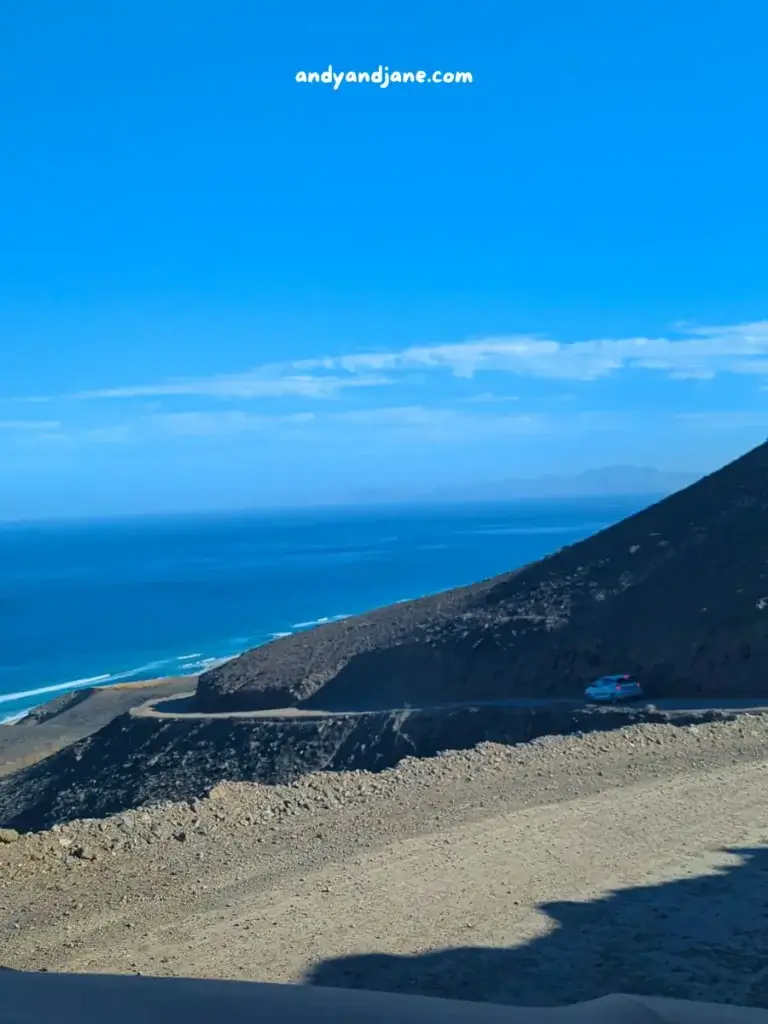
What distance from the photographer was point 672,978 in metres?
6.82

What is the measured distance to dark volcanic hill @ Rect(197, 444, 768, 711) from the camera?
28.3 m

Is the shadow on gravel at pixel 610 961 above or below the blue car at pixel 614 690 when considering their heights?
below

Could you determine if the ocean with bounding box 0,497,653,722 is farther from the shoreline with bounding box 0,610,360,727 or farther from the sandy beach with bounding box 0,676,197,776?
the sandy beach with bounding box 0,676,197,776

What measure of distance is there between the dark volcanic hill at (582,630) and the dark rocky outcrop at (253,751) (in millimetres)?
3479

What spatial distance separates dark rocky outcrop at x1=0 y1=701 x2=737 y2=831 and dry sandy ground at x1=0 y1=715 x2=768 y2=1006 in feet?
41.2

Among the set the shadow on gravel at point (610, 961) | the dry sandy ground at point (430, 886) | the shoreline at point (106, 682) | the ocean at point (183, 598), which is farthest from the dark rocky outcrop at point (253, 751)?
the ocean at point (183, 598)

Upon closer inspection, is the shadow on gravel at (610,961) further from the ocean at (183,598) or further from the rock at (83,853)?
the ocean at (183,598)

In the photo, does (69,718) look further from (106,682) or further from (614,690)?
(614,690)

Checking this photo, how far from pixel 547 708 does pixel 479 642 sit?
23.8ft

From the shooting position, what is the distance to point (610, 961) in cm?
720

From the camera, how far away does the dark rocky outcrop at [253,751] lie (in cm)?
2627

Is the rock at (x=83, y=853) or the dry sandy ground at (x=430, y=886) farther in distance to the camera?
the rock at (x=83, y=853)

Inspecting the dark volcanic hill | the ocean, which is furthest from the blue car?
the ocean

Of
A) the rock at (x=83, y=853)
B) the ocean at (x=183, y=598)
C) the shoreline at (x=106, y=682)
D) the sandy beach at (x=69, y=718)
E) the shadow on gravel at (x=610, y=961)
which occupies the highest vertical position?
the ocean at (x=183, y=598)
